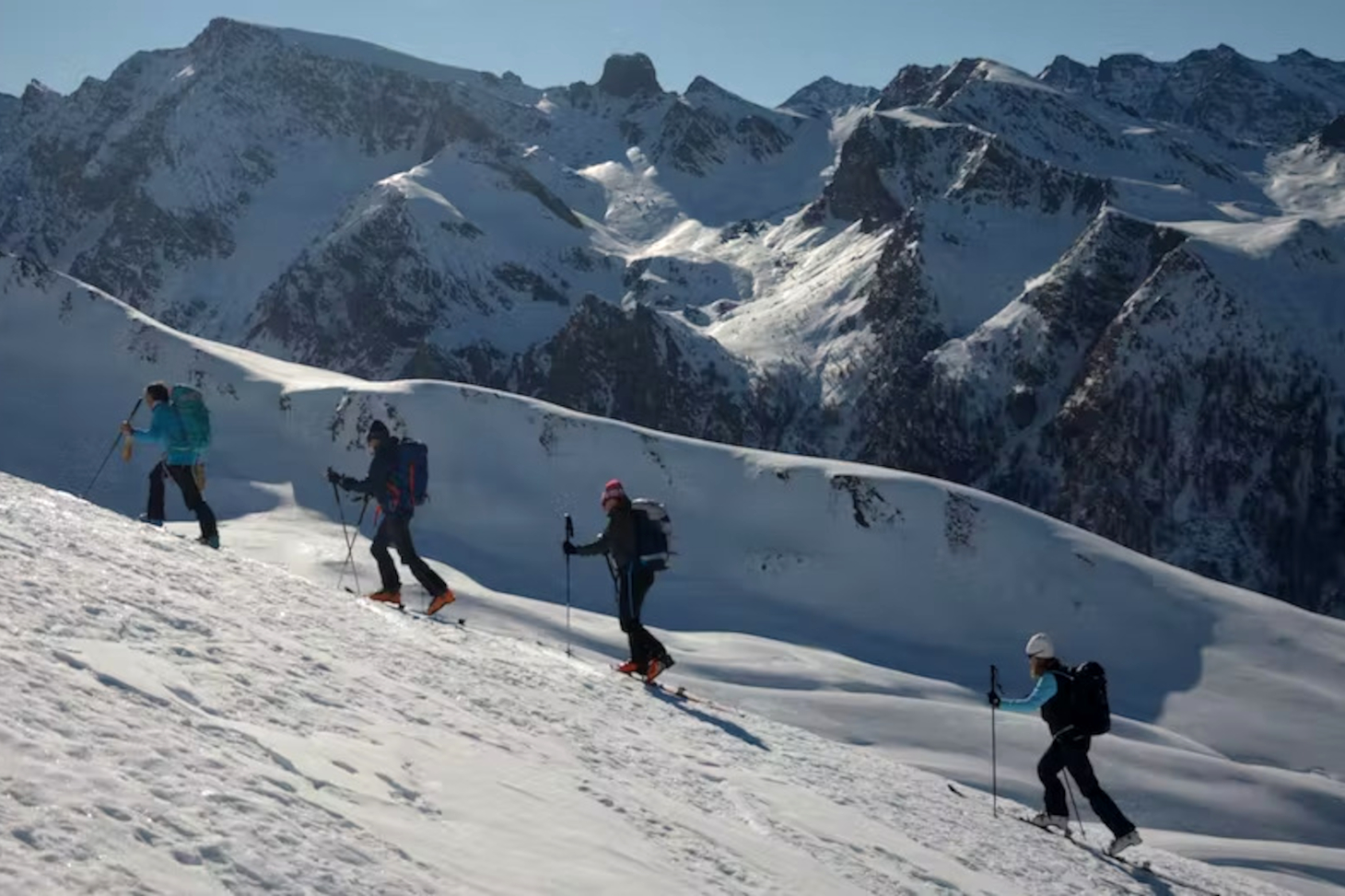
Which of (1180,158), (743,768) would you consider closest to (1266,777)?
(743,768)

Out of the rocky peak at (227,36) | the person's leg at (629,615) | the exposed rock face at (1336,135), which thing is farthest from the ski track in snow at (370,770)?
the rocky peak at (227,36)

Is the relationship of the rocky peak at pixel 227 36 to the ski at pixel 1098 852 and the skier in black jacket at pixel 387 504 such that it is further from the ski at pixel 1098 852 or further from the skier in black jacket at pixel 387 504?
the ski at pixel 1098 852

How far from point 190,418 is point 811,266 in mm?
123298

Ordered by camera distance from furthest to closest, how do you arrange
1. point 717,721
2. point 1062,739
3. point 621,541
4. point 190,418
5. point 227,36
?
point 227,36
point 190,418
point 621,541
point 717,721
point 1062,739

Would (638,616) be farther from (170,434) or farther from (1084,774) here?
(170,434)

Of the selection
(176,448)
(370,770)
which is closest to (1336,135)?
(176,448)

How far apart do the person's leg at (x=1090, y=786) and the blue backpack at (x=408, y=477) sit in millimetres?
7734

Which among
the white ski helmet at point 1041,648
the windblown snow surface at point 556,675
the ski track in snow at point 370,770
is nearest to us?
the ski track in snow at point 370,770

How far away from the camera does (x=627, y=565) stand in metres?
13.7

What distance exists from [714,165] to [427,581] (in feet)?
597

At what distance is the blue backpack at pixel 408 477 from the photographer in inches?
586

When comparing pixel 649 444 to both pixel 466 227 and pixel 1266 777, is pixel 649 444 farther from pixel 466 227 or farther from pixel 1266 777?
pixel 466 227

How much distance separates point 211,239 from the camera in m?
160

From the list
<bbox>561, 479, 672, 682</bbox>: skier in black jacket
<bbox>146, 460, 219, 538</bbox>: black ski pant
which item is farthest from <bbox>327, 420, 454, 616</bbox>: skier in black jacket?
<bbox>561, 479, 672, 682</bbox>: skier in black jacket
